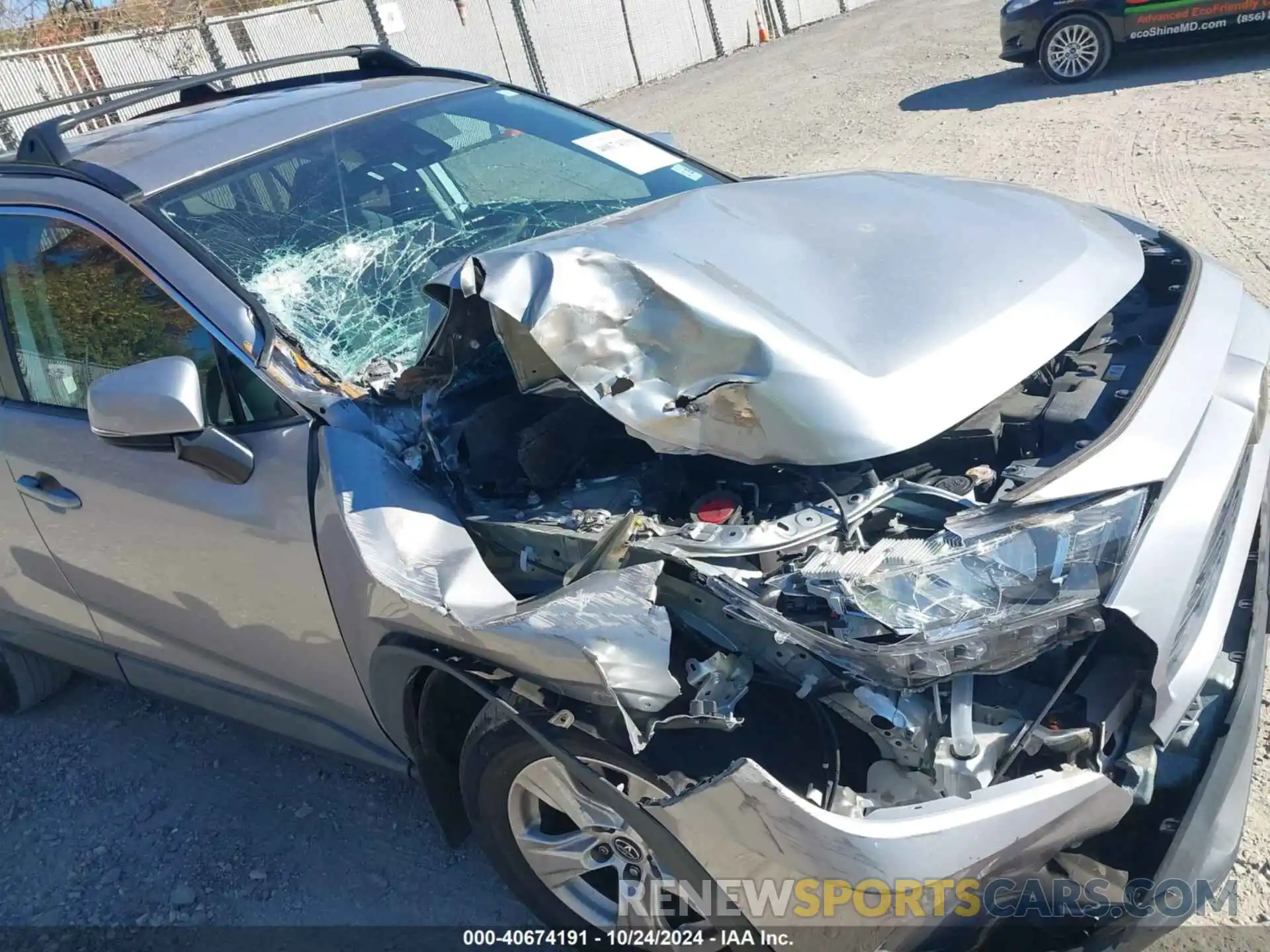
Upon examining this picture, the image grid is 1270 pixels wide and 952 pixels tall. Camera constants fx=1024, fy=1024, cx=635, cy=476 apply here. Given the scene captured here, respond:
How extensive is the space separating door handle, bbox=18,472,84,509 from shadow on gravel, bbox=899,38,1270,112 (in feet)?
30.2

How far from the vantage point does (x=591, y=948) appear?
2.39 m

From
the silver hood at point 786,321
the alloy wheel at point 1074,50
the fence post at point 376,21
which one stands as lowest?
the alloy wheel at point 1074,50

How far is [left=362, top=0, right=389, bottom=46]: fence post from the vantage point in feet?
51.1

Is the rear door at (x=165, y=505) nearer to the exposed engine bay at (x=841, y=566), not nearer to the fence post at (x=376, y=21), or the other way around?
the exposed engine bay at (x=841, y=566)

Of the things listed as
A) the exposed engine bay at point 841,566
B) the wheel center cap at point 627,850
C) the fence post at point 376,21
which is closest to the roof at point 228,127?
the exposed engine bay at point 841,566

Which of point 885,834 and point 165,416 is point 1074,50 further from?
point 885,834

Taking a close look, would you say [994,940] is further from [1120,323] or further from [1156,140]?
[1156,140]

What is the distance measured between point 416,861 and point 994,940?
1.61 m

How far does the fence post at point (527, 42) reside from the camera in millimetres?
16281

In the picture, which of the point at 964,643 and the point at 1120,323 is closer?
the point at 964,643

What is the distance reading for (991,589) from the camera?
74.6 inches

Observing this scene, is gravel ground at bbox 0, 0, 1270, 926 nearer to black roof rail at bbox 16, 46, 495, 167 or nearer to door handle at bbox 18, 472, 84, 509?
door handle at bbox 18, 472, 84, 509

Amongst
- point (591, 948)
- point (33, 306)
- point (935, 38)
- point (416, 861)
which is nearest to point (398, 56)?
point (33, 306)

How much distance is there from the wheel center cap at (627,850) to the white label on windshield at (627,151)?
2.31 meters
